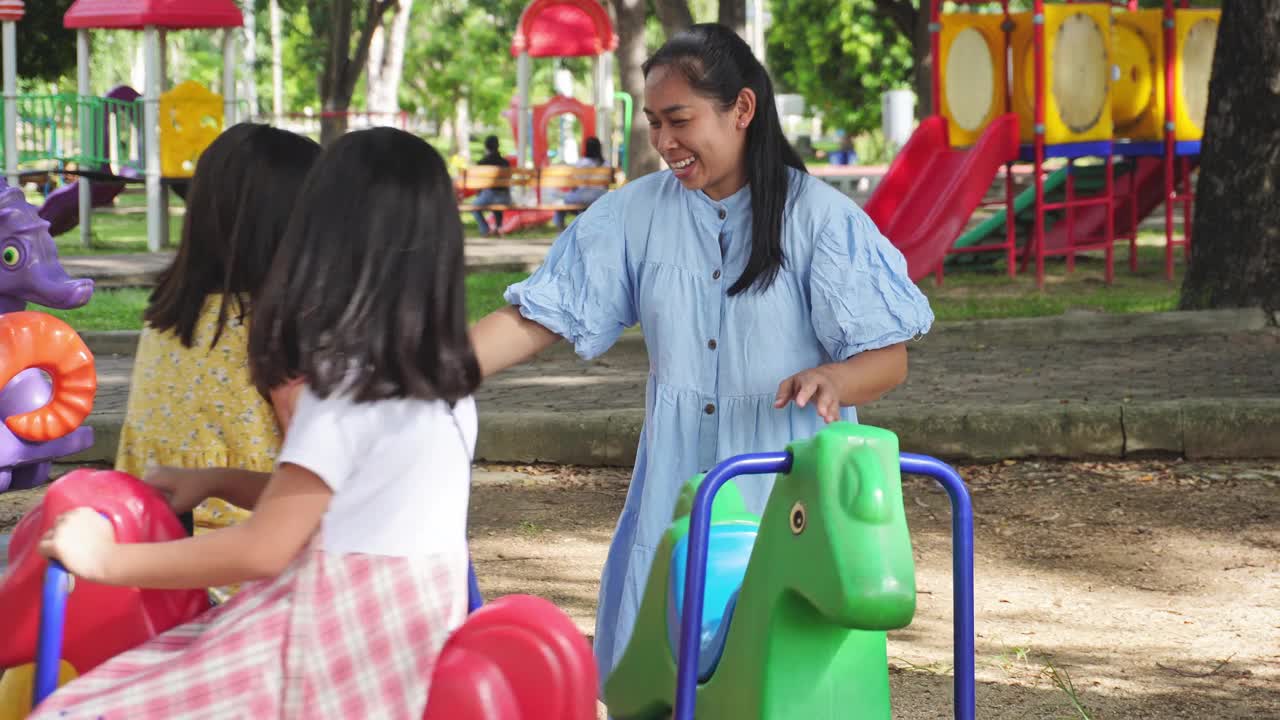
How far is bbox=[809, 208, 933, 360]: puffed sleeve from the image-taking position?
3014 millimetres

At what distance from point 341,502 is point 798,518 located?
731 millimetres

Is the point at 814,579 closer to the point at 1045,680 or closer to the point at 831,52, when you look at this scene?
the point at 1045,680

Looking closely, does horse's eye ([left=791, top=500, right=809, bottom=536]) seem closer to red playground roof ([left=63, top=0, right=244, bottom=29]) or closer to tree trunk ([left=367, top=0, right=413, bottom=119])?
red playground roof ([left=63, top=0, right=244, bottom=29])

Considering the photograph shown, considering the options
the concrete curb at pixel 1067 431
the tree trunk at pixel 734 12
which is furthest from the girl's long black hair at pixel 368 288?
the tree trunk at pixel 734 12

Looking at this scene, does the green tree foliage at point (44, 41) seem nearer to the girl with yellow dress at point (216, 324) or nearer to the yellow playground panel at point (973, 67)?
the yellow playground panel at point (973, 67)

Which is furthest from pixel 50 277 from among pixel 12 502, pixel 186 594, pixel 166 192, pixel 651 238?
pixel 166 192

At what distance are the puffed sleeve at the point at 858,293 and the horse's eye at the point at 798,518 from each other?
60cm

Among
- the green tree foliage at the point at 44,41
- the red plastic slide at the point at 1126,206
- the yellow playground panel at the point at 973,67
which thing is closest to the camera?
the yellow playground panel at the point at 973,67

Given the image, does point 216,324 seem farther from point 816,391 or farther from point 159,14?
point 159,14

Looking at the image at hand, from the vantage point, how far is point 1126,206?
48.6 feet

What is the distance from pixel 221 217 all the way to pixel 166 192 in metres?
15.2

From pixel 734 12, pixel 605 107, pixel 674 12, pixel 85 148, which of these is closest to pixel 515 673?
pixel 674 12

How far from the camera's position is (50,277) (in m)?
5.32

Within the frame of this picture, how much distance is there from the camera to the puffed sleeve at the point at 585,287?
310 cm
